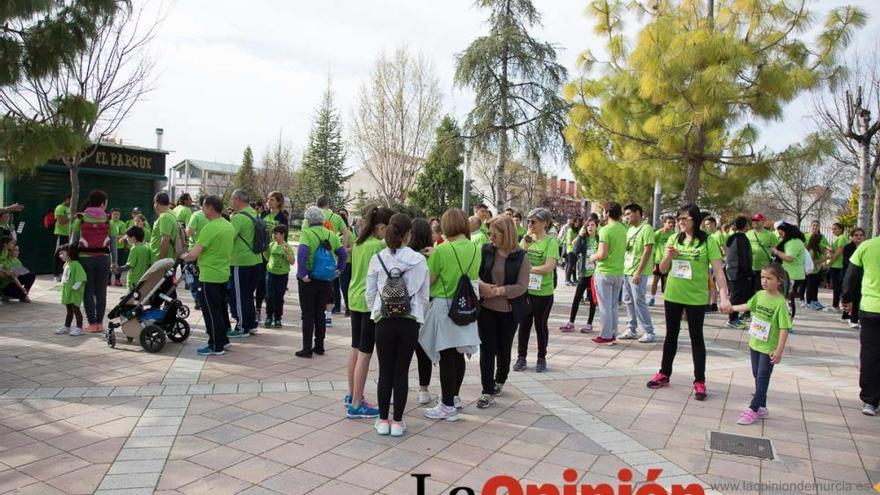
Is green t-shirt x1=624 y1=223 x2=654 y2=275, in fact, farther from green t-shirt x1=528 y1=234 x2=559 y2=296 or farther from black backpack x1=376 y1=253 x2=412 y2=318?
black backpack x1=376 y1=253 x2=412 y2=318

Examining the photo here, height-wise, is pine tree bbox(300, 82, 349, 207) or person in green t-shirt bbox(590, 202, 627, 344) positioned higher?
pine tree bbox(300, 82, 349, 207)

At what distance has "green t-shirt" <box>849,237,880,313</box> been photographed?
517cm

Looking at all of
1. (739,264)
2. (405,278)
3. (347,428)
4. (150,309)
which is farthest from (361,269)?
(739,264)

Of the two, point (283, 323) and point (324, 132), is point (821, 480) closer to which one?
point (283, 323)

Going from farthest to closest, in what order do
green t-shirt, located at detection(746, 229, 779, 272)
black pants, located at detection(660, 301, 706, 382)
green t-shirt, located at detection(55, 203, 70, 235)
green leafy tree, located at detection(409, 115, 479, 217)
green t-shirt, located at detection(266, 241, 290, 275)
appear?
green leafy tree, located at detection(409, 115, 479, 217), green t-shirt, located at detection(55, 203, 70, 235), green t-shirt, located at detection(746, 229, 779, 272), green t-shirt, located at detection(266, 241, 290, 275), black pants, located at detection(660, 301, 706, 382)

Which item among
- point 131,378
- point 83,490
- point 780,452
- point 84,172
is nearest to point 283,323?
point 131,378

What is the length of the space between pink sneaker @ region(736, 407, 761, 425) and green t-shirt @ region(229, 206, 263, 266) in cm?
592

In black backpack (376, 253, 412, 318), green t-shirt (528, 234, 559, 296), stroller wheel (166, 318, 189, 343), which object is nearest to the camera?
black backpack (376, 253, 412, 318)

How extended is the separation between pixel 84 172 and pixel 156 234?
7.52 meters

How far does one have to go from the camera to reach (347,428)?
462cm

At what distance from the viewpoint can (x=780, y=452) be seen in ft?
14.2

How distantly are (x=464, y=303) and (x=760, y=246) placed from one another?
8.13 metres

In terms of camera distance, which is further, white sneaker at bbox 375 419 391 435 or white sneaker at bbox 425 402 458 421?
white sneaker at bbox 425 402 458 421

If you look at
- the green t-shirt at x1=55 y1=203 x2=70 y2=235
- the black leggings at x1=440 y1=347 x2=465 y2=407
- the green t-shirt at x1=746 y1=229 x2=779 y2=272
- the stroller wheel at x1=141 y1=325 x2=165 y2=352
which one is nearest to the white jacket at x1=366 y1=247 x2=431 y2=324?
the black leggings at x1=440 y1=347 x2=465 y2=407
